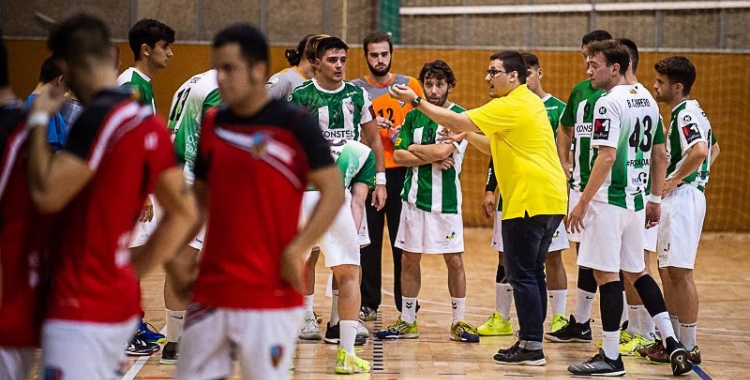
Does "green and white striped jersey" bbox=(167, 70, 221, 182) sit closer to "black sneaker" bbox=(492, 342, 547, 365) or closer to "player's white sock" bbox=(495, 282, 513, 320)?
"black sneaker" bbox=(492, 342, 547, 365)

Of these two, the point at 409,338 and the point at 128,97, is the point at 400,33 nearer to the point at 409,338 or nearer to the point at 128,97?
the point at 409,338

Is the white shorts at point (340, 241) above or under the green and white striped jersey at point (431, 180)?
under

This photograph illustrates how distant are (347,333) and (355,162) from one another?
1122 mm

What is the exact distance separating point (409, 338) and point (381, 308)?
145cm

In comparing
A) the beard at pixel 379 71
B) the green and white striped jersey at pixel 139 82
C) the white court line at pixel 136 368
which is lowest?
the white court line at pixel 136 368

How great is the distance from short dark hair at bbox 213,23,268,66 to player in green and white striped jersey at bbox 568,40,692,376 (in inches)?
136

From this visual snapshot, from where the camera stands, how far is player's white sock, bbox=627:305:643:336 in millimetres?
7543

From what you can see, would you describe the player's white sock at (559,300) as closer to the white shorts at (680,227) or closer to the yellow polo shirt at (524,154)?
the white shorts at (680,227)

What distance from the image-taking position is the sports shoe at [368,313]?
27.6 ft

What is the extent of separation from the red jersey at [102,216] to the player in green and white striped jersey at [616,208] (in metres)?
3.92

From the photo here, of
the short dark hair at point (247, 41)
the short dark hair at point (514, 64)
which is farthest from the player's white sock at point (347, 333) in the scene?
the short dark hair at point (247, 41)

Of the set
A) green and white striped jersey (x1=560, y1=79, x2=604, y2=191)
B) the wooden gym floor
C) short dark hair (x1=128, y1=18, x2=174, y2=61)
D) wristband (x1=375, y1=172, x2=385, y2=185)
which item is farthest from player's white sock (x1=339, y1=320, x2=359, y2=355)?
short dark hair (x1=128, y1=18, x2=174, y2=61)

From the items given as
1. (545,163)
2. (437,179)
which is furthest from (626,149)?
(437,179)

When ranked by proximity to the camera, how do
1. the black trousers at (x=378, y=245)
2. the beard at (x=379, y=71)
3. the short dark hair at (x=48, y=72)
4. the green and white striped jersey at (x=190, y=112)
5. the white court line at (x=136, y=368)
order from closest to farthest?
the short dark hair at (x=48, y=72), the white court line at (x=136, y=368), the green and white striped jersey at (x=190, y=112), the black trousers at (x=378, y=245), the beard at (x=379, y=71)
